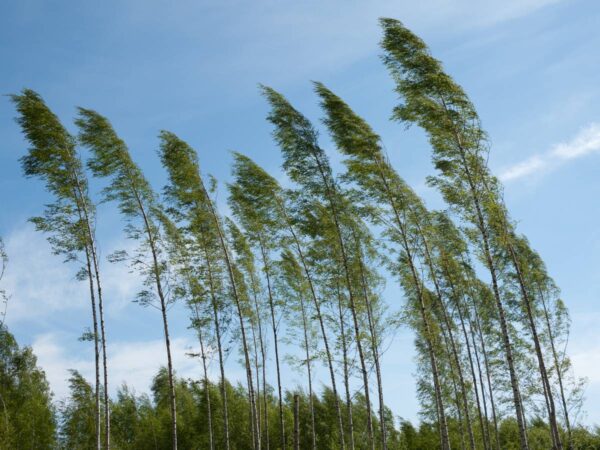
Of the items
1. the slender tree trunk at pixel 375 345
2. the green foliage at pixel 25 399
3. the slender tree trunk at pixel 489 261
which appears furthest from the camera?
the green foliage at pixel 25 399

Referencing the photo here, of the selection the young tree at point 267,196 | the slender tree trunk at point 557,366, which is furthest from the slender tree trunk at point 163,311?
the slender tree trunk at point 557,366

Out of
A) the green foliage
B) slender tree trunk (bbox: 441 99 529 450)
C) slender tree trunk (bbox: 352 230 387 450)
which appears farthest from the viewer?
the green foliage

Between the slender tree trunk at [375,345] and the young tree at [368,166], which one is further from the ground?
the young tree at [368,166]

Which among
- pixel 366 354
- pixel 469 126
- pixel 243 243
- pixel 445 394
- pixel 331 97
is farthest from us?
pixel 445 394

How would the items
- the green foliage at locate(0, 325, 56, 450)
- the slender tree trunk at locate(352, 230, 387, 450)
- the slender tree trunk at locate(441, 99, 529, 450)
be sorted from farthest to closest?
the green foliage at locate(0, 325, 56, 450) < the slender tree trunk at locate(352, 230, 387, 450) < the slender tree trunk at locate(441, 99, 529, 450)

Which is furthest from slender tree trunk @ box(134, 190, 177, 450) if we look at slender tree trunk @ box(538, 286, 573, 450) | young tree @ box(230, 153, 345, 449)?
slender tree trunk @ box(538, 286, 573, 450)

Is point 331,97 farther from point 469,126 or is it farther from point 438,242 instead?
point 438,242

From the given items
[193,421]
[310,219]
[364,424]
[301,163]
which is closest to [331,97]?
[301,163]

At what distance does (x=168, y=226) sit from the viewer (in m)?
→ 20.4

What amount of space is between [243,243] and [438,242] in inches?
325

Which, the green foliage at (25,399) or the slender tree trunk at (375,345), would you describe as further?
the green foliage at (25,399)

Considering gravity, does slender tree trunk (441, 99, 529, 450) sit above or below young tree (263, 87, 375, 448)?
below

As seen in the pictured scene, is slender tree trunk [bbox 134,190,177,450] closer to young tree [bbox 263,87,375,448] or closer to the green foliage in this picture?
young tree [bbox 263,87,375,448]

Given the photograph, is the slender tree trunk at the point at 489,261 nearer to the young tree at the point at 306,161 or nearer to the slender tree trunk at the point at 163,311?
the young tree at the point at 306,161
